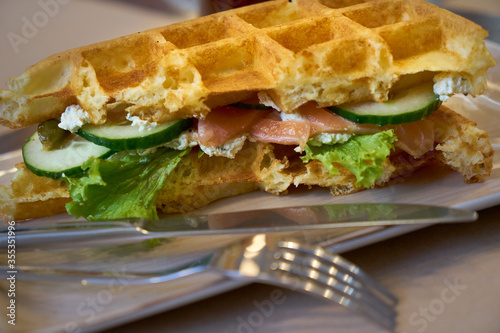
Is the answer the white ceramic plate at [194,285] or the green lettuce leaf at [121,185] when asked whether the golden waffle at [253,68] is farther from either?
the white ceramic plate at [194,285]

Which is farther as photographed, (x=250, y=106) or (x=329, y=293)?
(x=250, y=106)

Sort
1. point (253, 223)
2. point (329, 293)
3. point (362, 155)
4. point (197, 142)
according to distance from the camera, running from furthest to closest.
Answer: point (197, 142) → point (362, 155) → point (253, 223) → point (329, 293)

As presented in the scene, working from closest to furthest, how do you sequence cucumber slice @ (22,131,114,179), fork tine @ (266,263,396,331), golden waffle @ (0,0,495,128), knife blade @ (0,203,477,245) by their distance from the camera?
fork tine @ (266,263,396,331) → knife blade @ (0,203,477,245) → golden waffle @ (0,0,495,128) → cucumber slice @ (22,131,114,179)

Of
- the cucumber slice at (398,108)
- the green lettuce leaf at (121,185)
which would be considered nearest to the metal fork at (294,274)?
the green lettuce leaf at (121,185)

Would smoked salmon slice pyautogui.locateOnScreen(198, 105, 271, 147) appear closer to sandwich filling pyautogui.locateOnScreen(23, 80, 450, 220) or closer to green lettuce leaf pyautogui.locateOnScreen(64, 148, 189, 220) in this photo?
sandwich filling pyautogui.locateOnScreen(23, 80, 450, 220)

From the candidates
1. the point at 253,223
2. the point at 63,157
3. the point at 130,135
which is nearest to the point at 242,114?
the point at 130,135

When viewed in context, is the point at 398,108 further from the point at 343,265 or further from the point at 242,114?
the point at 343,265

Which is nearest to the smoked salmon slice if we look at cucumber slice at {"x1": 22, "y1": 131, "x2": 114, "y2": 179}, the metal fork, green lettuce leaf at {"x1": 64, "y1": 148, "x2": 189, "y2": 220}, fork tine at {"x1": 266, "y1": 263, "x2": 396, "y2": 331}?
green lettuce leaf at {"x1": 64, "y1": 148, "x2": 189, "y2": 220}

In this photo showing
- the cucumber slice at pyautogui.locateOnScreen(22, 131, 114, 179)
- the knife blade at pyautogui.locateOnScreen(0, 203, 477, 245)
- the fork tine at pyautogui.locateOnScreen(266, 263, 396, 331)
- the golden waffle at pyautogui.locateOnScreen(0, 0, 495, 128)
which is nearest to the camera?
the fork tine at pyautogui.locateOnScreen(266, 263, 396, 331)
